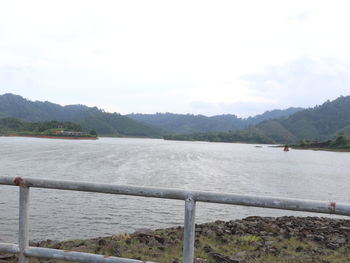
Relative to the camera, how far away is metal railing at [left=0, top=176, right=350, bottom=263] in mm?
3545

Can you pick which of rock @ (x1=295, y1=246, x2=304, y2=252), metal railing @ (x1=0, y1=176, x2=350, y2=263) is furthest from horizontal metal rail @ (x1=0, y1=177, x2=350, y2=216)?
rock @ (x1=295, y1=246, x2=304, y2=252)

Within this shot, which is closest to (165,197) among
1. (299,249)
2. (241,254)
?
(241,254)

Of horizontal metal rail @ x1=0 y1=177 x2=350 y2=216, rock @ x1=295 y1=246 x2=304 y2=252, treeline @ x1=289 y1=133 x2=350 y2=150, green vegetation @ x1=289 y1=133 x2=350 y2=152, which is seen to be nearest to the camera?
horizontal metal rail @ x1=0 y1=177 x2=350 y2=216

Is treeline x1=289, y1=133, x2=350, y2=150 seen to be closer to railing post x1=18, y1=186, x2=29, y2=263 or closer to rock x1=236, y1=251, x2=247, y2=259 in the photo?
rock x1=236, y1=251, x2=247, y2=259

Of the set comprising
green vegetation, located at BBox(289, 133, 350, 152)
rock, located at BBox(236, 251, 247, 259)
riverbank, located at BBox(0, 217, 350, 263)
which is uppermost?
green vegetation, located at BBox(289, 133, 350, 152)

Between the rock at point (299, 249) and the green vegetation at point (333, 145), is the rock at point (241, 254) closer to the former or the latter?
the rock at point (299, 249)

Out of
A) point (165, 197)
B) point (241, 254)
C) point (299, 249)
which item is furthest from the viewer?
point (299, 249)

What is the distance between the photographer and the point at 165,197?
153 inches

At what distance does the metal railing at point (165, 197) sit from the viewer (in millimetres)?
3545

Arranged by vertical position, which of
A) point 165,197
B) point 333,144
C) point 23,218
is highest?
point 165,197

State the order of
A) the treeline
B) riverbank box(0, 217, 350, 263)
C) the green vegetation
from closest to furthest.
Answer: riverbank box(0, 217, 350, 263) → the green vegetation → the treeline

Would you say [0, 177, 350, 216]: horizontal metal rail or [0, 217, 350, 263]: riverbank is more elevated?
[0, 177, 350, 216]: horizontal metal rail

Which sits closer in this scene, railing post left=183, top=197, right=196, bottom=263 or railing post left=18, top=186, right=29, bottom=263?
railing post left=183, top=197, right=196, bottom=263

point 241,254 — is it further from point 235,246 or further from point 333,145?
point 333,145
